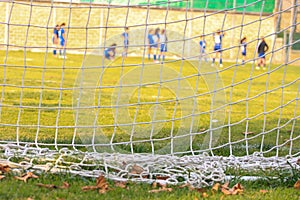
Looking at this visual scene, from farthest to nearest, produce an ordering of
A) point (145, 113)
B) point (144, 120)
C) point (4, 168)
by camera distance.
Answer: point (145, 113) < point (144, 120) < point (4, 168)

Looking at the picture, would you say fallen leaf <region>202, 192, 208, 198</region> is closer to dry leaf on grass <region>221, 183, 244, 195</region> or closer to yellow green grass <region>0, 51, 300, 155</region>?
dry leaf on grass <region>221, 183, 244, 195</region>

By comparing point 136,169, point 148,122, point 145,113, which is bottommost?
point 145,113

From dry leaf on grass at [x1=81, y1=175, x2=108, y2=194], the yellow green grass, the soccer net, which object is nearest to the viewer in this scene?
dry leaf on grass at [x1=81, y1=175, x2=108, y2=194]

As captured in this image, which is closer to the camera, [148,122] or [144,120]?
[148,122]

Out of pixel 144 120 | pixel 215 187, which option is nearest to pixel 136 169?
pixel 215 187

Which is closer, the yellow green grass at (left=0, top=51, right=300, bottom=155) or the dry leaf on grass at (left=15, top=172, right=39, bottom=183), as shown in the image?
the dry leaf on grass at (left=15, top=172, right=39, bottom=183)

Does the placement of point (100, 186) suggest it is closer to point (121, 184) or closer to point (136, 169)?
point (121, 184)

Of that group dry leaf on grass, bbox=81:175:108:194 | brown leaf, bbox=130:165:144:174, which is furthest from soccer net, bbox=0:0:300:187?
dry leaf on grass, bbox=81:175:108:194

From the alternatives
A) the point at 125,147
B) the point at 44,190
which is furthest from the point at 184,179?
the point at 125,147

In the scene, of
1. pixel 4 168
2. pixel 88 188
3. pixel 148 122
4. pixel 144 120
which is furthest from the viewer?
pixel 144 120

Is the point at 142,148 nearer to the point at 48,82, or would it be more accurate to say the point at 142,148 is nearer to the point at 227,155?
the point at 227,155

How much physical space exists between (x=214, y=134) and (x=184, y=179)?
5.60 ft

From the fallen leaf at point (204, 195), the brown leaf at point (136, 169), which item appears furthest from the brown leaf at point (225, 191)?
the brown leaf at point (136, 169)

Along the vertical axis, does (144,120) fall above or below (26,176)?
below
